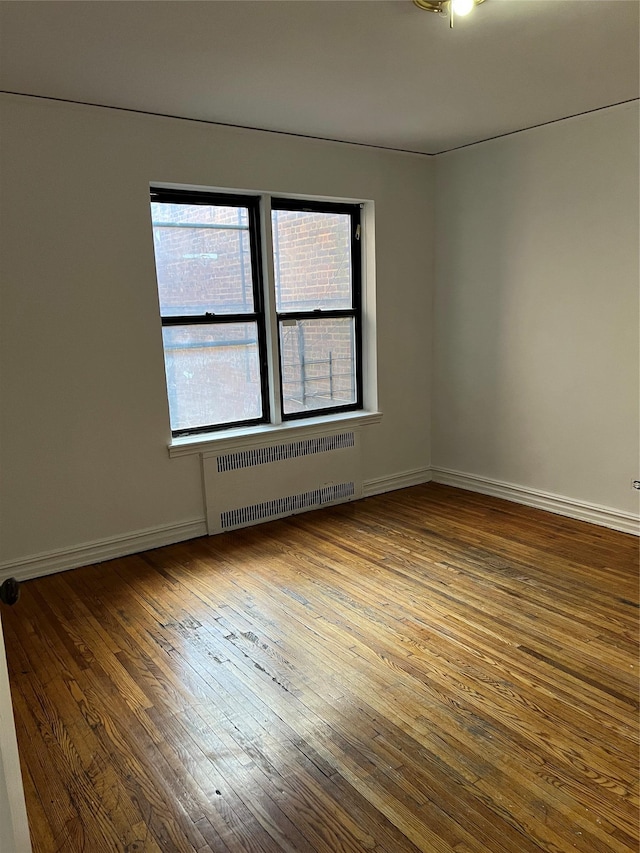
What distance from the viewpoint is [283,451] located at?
13.8 feet

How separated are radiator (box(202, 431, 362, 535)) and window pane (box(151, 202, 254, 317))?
3.24ft

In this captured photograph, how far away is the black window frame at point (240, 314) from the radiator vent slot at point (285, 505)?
370mm

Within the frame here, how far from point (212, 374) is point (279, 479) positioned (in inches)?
34.1

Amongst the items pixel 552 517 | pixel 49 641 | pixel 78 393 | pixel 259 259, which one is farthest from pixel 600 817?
pixel 259 259

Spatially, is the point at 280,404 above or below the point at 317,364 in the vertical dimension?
below

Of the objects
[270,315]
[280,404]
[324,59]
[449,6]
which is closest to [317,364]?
[280,404]

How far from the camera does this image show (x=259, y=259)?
13.3ft

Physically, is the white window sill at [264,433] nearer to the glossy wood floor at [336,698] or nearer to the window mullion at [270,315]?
the window mullion at [270,315]

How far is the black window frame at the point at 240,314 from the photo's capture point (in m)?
3.73

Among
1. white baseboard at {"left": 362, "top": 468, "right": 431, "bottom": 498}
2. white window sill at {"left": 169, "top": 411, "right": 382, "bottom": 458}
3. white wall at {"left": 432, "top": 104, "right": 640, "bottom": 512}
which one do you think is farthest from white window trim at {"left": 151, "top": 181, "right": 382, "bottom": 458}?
white wall at {"left": 432, "top": 104, "right": 640, "bottom": 512}

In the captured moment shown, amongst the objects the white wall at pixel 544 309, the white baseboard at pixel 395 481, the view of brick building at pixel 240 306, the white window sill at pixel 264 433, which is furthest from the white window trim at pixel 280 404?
the white wall at pixel 544 309

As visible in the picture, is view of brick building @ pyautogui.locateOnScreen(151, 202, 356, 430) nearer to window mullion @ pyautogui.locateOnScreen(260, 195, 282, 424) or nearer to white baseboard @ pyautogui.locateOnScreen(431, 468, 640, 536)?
window mullion @ pyautogui.locateOnScreen(260, 195, 282, 424)

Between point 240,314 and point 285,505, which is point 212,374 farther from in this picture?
point 285,505

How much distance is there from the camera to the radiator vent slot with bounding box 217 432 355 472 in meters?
3.99
